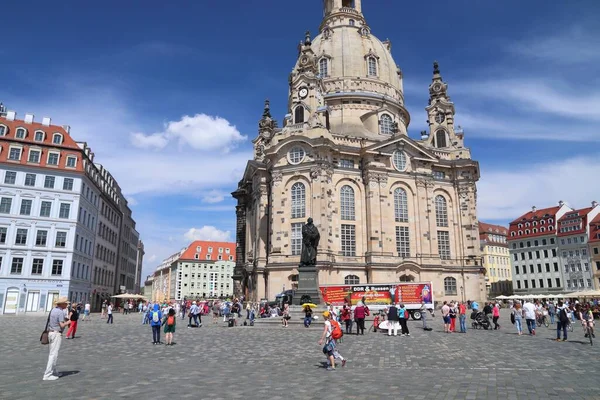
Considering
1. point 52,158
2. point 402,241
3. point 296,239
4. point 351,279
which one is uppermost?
point 52,158

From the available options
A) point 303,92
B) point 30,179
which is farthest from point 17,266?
point 303,92

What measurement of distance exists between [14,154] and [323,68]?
40498mm

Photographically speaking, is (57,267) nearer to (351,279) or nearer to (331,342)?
(351,279)

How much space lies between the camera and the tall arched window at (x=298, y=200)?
5025cm

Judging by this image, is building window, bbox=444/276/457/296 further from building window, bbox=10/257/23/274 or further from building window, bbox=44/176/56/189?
building window, bbox=10/257/23/274

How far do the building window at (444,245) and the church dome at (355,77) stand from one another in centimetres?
1471

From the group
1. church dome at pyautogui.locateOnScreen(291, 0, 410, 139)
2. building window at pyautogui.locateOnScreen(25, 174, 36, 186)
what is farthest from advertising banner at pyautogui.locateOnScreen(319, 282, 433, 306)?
building window at pyautogui.locateOnScreen(25, 174, 36, 186)

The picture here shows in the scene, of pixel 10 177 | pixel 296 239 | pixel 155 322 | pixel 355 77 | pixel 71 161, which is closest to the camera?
pixel 155 322

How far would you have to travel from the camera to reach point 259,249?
52719 mm

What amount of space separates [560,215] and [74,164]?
80299mm

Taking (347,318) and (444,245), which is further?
(444,245)

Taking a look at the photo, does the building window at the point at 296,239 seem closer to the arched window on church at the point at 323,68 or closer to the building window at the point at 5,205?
the arched window on church at the point at 323,68

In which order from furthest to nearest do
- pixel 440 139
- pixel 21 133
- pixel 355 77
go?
pixel 355 77 < pixel 440 139 < pixel 21 133

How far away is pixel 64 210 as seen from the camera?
4769 centimetres
